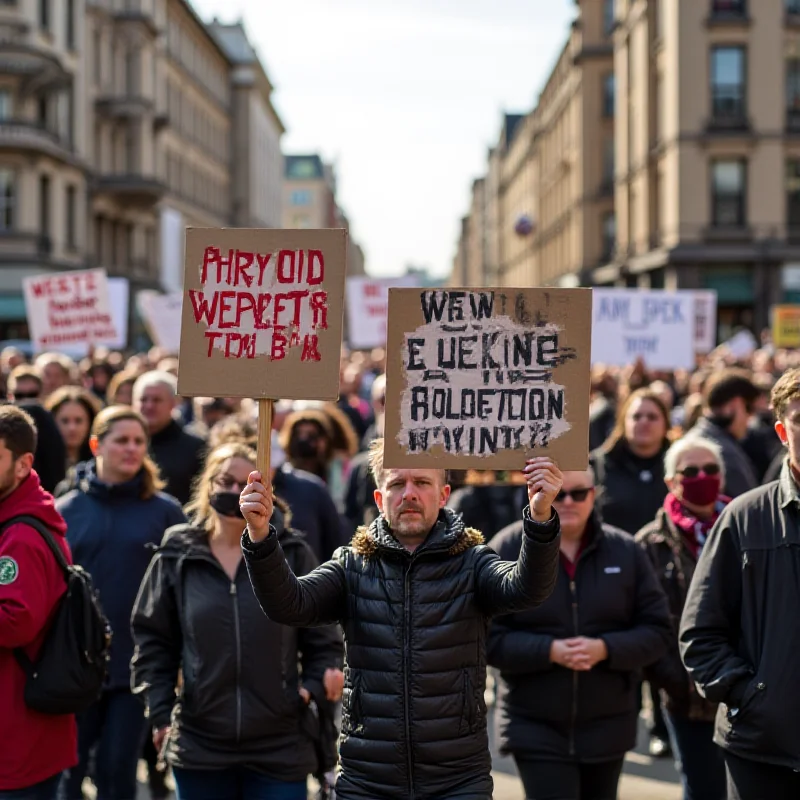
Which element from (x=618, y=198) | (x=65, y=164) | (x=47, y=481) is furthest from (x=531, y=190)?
(x=47, y=481)

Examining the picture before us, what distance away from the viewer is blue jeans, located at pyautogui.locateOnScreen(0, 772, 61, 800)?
4.55 metres

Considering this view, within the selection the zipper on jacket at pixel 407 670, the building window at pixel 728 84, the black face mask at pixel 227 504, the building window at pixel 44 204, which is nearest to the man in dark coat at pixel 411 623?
the zipper on jacket at pixel 407 670

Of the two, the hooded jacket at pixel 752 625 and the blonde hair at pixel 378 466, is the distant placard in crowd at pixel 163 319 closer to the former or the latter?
the blonde hair at pixel 378 466

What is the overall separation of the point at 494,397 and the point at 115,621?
2813 millimetres

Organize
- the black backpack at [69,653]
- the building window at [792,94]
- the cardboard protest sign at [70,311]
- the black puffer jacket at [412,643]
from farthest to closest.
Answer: the building window at [792,94], the cardboard protest sign at [70,311], the black backpack at [69,653], the black puffer jacket at [412,643]

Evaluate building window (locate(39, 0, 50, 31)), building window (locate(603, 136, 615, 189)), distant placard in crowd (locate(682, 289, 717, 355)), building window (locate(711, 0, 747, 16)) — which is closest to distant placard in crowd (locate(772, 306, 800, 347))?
distant placard in crowd (locate(682, 289, 717, 355))

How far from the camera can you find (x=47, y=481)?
6918mm

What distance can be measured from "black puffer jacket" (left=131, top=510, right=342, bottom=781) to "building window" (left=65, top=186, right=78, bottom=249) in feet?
139

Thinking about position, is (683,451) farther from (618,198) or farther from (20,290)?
(618,198)

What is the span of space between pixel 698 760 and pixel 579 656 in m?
0.88

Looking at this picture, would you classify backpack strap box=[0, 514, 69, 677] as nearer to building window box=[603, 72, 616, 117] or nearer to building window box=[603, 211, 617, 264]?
building window box=[603, 211, 617, 264]

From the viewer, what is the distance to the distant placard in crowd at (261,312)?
409cm

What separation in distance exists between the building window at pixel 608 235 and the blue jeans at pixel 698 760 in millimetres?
49687

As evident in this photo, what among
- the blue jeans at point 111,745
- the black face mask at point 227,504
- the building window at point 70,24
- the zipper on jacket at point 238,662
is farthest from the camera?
the building window at point 70,24
